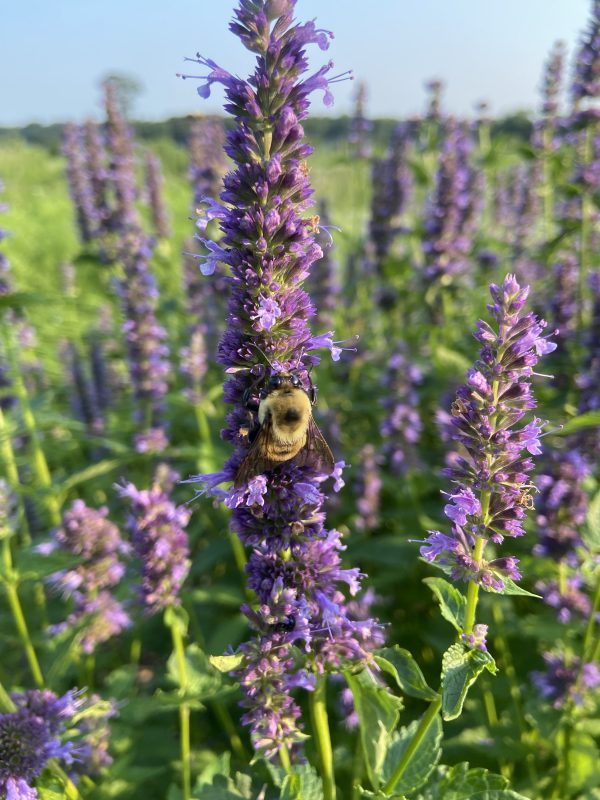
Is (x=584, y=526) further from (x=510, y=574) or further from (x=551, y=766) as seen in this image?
(x=551, y=766)

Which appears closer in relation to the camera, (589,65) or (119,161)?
(589,65)

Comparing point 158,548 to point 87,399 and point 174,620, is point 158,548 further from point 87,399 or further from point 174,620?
point 87,399

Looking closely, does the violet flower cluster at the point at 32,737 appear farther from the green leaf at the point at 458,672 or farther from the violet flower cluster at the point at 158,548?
the green leaf at the point at 458,672

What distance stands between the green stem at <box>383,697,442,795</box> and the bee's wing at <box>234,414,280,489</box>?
103 centimetres

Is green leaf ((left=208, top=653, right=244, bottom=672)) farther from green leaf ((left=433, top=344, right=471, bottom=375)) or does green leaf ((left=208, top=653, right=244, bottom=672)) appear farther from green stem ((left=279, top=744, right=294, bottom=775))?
green leaf ((left=433, top=344, right=471, bottom=375))

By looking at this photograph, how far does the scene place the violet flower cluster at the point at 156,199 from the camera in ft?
29.9

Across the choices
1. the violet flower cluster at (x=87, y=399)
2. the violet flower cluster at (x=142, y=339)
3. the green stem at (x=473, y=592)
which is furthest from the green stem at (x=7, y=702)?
the violet flower cluster at (x=87, y=399)

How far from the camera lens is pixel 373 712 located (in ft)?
8.00

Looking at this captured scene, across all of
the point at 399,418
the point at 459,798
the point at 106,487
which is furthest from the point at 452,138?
the point at 459,798

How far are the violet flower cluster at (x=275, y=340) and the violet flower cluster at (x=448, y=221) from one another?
4779mm

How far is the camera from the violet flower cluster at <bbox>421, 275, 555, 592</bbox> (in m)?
2.10

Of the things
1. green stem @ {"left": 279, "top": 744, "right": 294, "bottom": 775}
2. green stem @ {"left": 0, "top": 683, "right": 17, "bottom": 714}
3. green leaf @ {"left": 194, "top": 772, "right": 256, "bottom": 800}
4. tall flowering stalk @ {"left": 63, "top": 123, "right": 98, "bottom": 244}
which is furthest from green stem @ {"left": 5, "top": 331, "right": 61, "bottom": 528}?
tall flowering stalk @ {"left": 63, "top": 123, "right": 98, "bottom": 244}

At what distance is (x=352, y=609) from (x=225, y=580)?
Answer: 2338mm

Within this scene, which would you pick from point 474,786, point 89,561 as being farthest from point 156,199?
point 474,786
